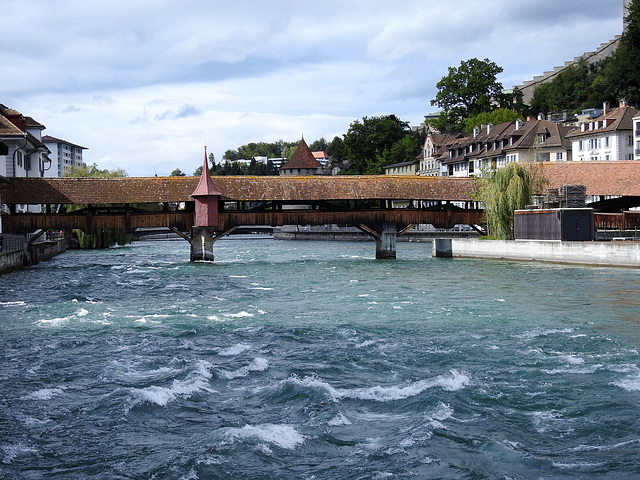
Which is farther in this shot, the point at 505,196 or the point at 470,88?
the point at 470,88

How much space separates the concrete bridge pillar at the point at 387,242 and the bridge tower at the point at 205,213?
700 cm

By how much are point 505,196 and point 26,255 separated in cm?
1875

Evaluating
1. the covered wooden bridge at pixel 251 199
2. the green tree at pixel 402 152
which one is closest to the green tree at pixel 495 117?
the green tree at pixel 402 152

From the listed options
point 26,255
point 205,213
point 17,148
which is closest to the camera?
point 26,255

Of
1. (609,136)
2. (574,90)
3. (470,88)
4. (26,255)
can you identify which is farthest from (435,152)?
(26,255)

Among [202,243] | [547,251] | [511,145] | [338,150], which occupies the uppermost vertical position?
[338,150]

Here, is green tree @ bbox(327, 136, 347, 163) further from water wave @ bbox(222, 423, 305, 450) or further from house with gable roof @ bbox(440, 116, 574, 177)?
water wave @ bbox(222, 423, 305, 450)

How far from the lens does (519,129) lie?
2195 inches

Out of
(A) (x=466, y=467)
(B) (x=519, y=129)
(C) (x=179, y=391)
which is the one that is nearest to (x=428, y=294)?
(C) (x=179, y=391)

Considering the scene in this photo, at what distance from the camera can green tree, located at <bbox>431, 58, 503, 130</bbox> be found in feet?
221

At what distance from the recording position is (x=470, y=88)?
223 ft

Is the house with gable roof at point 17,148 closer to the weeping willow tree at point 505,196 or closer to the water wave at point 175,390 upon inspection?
the weeping willow tree at point 505,196

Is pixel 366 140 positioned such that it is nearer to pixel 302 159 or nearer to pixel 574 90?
pixel 302 159

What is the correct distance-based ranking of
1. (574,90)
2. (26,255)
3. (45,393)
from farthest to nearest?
1. (574,90)
2. (26,255)
3. (45,393)
